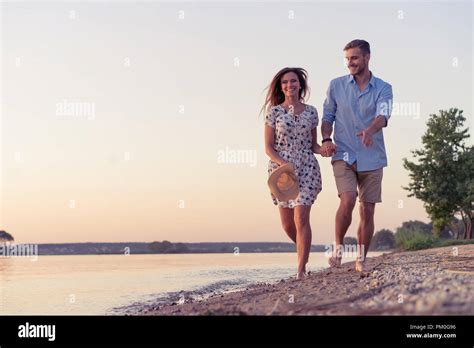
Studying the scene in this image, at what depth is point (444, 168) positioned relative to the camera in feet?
97.7

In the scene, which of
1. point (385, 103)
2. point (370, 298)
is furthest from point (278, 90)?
point (370, 298)

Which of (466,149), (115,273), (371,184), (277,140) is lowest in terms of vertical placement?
(115,273)

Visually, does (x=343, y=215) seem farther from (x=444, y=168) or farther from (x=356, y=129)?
(x=444, y=168)

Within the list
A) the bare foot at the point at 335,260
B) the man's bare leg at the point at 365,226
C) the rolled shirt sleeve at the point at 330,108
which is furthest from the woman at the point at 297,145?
the man's bare leg at the point at 365,226

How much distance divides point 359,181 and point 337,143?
54cm

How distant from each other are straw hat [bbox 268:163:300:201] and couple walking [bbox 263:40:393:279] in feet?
0.04

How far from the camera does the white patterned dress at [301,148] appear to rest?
7691 mm

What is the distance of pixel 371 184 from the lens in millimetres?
7512

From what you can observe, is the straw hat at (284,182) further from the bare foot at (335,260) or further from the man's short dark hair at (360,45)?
the man's short dark hair at (360,45)

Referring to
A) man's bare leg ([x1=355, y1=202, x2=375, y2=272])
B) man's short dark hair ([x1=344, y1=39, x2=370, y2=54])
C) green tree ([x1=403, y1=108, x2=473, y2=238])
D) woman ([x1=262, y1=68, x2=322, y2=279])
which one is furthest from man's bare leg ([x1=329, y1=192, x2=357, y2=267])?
green tree ([x1=403, y1=108, x2=473, y2=238])
